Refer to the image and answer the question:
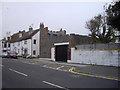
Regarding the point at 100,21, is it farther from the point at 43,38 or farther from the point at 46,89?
the point at 46,89

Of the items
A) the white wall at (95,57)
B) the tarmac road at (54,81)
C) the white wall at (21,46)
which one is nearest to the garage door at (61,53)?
the white wall at (95,57)

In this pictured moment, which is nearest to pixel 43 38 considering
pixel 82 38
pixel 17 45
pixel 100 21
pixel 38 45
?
pixel 38 45

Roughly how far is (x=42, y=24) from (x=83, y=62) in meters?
26.6

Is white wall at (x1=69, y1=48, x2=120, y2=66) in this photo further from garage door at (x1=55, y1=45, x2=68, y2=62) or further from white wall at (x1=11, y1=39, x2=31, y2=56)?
white wall at (x1=11, y1=39, x2=31, y2=56)

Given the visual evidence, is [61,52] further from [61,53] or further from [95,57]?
[95,57]

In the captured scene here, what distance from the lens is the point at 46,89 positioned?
734cm

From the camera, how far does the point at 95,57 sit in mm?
20078

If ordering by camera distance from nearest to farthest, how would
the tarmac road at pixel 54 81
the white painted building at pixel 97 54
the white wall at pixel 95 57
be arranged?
the tarmac road at pixel 54 81 → the white painted building at pixel 97 54 → the white wall at pixel 95 57

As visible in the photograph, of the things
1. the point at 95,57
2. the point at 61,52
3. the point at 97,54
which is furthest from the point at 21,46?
the point at 97,54

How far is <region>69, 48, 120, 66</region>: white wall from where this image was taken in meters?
17.5

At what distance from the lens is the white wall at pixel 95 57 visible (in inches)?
690

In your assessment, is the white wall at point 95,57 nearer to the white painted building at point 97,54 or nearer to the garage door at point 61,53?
the white painted building at point 97,54

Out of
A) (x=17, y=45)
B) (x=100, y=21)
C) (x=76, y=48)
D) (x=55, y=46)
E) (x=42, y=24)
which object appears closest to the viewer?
(x=76, y=48)

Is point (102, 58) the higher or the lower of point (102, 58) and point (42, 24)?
the lower
